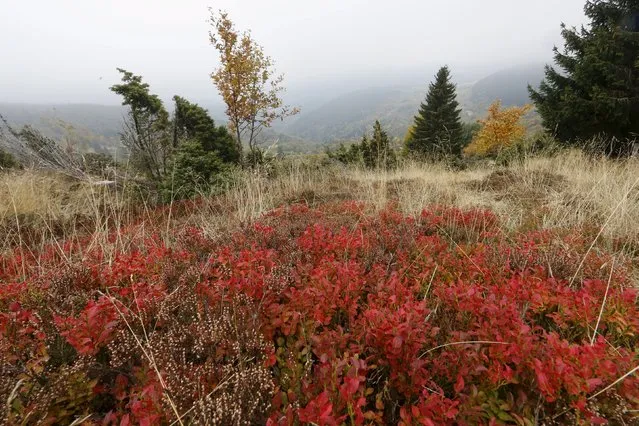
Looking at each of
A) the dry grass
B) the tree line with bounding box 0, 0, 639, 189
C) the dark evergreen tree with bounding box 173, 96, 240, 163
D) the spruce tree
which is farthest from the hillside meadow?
the spruce tree

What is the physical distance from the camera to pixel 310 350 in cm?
162

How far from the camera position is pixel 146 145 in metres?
8.88

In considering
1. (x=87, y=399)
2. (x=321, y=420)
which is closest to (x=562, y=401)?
(x=321, y=420)

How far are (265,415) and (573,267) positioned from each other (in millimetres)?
2563

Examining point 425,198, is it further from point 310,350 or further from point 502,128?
point 502,128

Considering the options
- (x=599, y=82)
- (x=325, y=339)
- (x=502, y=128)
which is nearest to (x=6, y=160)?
(x=325, y=339)

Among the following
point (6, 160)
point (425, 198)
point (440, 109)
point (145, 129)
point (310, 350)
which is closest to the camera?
point (310, 350)

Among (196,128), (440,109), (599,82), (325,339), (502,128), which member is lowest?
(325,339)

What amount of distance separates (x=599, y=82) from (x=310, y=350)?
52.0 ft

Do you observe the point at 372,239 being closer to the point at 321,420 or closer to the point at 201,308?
the point at 201,308

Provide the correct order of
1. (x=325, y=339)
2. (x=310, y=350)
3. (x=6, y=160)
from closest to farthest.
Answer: (x=325, y=339) < (x=310, y=350) < (x=6, y=160)

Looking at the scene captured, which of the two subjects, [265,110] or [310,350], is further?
[265,110]

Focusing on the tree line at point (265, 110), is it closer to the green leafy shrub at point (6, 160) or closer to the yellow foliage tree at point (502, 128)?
the green leafy shrub at point (6, 160)

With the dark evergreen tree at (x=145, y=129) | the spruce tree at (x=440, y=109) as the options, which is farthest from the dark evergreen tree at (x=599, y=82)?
the spruce tree at (x=440, y=109)
